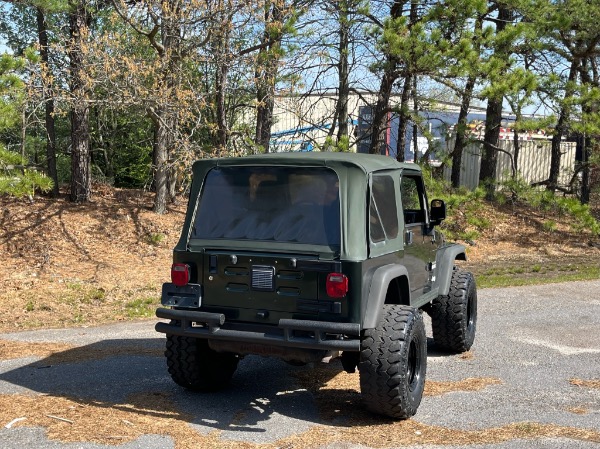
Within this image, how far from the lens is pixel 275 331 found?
5914 mm

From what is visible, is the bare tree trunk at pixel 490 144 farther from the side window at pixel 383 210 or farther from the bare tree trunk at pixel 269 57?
the side window at pixel 383 210

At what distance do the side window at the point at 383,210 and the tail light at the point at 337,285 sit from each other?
502 millimetres

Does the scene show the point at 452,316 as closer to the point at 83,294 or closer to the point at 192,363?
the point at 192,363

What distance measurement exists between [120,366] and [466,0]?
10.1 metres

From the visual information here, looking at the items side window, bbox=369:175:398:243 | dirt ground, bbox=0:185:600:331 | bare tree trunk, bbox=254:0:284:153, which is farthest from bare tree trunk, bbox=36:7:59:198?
side window, bbox=369:175:398:243

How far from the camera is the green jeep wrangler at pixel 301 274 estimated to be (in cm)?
579

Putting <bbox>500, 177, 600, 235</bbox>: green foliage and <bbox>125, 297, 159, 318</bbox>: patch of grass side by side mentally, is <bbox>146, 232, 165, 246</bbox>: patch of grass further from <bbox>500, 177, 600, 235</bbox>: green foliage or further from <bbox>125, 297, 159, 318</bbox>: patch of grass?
<bbox>500, 177, 600, 235</bbox>: green foliage

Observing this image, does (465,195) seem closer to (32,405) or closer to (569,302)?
(569,302)

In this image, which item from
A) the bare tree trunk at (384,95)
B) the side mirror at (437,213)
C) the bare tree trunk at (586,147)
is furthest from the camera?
the bare tree trunk at (586,147)

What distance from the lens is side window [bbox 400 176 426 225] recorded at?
7.43 meters

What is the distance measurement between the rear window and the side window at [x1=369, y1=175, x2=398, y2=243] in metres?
0.35

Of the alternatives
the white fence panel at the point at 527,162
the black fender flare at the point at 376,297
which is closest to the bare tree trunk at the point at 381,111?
the white fence panel at the point at 527,162

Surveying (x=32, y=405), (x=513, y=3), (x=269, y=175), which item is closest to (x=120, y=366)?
(x=32, y=405)

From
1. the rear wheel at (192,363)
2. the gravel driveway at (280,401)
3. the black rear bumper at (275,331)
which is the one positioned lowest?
the gravel driveway at (280,401)
